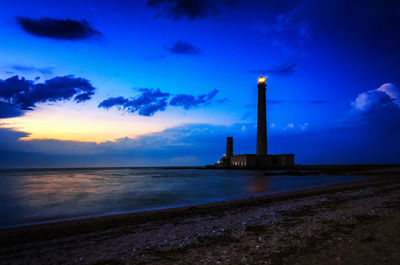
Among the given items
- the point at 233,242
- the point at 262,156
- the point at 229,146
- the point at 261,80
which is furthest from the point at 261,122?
the point at 233,242

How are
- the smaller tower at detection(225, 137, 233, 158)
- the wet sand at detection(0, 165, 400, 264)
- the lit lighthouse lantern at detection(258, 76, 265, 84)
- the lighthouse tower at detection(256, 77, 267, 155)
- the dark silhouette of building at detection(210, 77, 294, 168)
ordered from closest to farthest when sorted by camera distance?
the wet sand at detection(0, 165, 400, 264), the lighthouse tower at detection(256, 77, 267, 155), the dark silhouette of building at detection(210, 77, 294, 168), the lit lighthouse lantern at detection(258, 76, 265, 84), the smaller tower at detection(225, 137, 233, 158)

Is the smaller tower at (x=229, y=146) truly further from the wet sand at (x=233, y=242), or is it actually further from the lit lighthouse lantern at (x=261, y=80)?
the wet sand at (x=233, y=242)

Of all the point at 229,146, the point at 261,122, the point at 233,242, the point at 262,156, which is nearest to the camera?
the point at 233,242

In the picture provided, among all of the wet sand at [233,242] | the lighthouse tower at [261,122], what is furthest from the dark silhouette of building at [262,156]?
the wet sand at [233,242]

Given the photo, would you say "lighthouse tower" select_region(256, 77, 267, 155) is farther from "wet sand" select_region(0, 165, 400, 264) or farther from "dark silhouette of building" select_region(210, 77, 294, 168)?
"wet sand" select_region(0, 165, 400, 264)

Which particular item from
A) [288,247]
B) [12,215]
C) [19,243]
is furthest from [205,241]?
[12,215]

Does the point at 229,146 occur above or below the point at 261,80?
below

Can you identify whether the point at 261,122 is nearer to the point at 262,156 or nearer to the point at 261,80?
the point at 262,156

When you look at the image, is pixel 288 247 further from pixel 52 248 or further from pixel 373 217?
pixel 52 248

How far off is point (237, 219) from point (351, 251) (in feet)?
13.1

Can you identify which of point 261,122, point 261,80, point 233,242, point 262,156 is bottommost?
point 233,242

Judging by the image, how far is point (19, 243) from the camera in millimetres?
7094

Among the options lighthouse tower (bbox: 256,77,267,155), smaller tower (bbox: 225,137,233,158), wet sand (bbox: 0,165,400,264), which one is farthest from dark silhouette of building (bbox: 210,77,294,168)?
wet sand (bbox: 0,165,400,264)

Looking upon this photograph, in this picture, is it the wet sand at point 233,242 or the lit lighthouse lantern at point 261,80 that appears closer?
the wet sand at point 233,242
